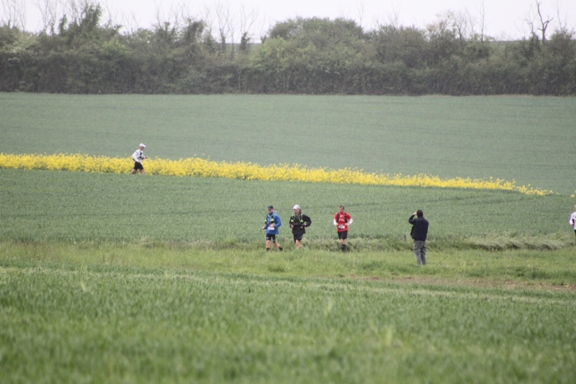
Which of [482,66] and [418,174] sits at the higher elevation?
[482,66]

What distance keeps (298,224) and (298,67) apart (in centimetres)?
5998

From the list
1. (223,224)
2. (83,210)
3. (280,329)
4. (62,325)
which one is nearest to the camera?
(62,325)

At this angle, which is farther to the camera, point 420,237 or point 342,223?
point 342,223

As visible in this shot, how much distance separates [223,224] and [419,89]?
57.9 meters

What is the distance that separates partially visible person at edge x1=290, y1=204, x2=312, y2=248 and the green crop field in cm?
130

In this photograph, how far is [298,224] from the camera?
24.4m

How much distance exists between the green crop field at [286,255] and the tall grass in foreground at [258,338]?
32 mm

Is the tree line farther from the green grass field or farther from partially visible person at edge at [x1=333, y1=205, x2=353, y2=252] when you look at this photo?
partially visible person at edge at [x1=333, y1=205, x2=353, y2=252]

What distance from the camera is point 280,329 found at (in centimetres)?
771

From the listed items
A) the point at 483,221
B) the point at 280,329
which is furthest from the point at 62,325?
the point at 483,221

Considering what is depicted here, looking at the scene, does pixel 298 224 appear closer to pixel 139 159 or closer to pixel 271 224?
pixel 271 224

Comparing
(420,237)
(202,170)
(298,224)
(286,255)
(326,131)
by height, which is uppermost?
(326,131)

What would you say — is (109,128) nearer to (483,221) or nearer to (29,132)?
(29,132)

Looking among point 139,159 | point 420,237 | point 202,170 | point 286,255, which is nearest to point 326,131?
point 202,170
